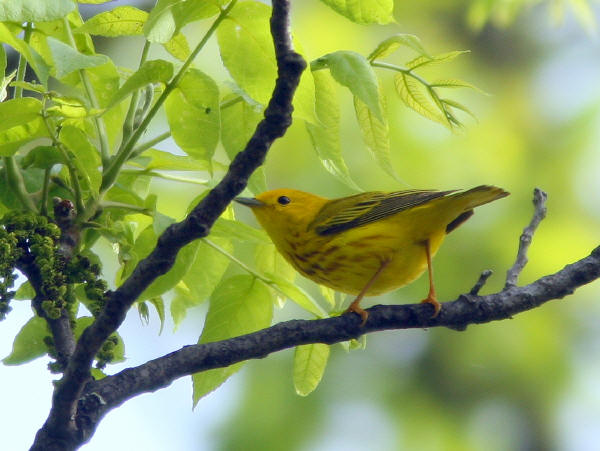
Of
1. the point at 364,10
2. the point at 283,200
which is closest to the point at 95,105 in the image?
the point at 364,10

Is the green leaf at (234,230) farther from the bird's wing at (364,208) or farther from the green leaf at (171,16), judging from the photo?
the bird's wing at (364,208)

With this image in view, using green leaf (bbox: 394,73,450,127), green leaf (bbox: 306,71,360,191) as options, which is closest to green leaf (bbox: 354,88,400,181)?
green leaf (bbox: 306,71,360,191)

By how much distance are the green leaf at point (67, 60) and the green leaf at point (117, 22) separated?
486 mm

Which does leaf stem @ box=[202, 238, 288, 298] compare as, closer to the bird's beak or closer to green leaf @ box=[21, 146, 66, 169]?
green leaf @ box=[21, 146, 66, 169]

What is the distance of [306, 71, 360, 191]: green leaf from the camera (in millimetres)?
2502

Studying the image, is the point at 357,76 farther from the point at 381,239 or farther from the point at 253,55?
the point at 381,239

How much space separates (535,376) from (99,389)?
17.7ft

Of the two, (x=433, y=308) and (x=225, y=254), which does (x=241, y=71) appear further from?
(x=433, y=308)

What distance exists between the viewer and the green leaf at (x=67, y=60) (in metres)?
1.92

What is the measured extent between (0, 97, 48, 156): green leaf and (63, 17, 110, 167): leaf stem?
0.18 meters

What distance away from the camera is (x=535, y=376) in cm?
682

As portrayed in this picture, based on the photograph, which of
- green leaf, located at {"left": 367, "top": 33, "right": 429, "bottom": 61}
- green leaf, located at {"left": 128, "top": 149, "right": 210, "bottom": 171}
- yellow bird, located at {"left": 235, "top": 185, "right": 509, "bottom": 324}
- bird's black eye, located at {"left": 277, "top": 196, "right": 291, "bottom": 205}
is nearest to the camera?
green leaf, located at {"left": 367, "top": 33, "right": 429, "bottom": 61}

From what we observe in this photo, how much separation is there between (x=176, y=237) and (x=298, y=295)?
742mm

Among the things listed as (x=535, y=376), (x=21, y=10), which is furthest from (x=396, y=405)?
(x=21, y=10)
